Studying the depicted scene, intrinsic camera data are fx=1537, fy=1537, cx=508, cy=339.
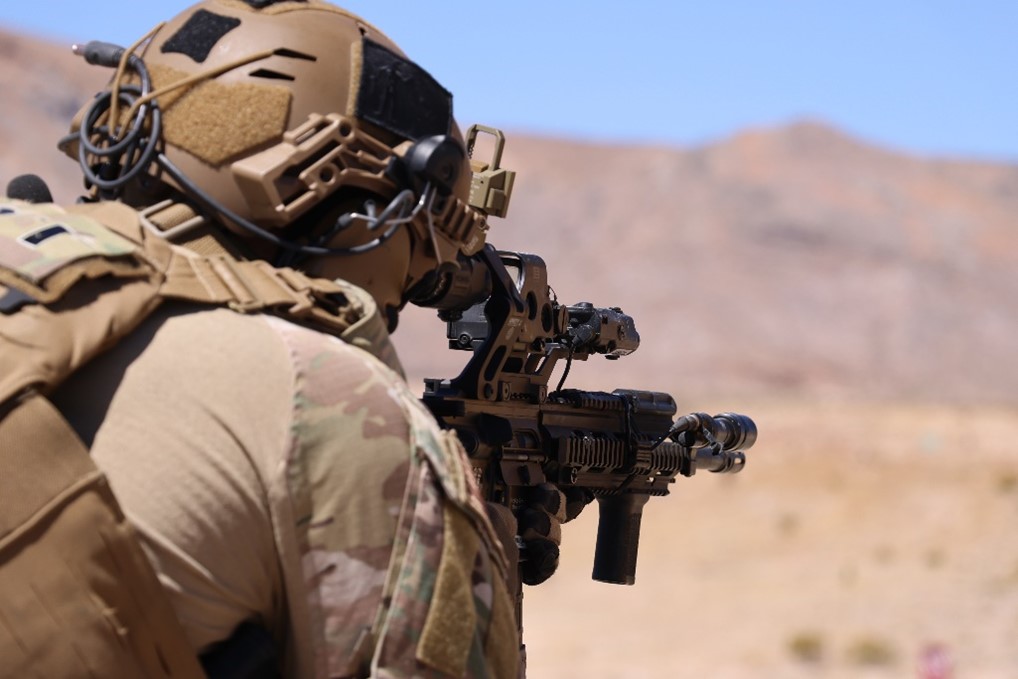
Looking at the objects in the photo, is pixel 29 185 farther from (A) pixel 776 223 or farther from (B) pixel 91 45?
(A) pixel 776 223

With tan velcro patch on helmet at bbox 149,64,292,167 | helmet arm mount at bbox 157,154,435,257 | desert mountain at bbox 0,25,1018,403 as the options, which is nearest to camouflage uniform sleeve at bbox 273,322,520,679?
helmet arm mount at bbox 157,154,435,257

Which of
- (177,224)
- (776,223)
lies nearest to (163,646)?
(177,224)

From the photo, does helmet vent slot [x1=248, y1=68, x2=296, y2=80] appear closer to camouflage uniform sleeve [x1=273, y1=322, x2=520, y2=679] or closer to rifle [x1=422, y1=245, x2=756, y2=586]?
→ camouflage uniform sleeve [x1=273, y1=322, x2=520, y2=679]

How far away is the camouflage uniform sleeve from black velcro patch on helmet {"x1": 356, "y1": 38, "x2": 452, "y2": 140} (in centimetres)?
59

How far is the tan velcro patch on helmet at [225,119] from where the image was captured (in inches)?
105

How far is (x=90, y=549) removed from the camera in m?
2.18

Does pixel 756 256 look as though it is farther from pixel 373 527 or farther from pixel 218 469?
pixel 218 469

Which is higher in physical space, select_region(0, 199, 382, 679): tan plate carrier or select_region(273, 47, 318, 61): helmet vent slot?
select_region(273, 47, 318, 61): helmet vent slot

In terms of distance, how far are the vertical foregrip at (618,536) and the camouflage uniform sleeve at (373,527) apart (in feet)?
11.7

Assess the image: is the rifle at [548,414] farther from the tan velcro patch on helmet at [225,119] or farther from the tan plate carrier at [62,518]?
the tan plate carrier at [62,518]

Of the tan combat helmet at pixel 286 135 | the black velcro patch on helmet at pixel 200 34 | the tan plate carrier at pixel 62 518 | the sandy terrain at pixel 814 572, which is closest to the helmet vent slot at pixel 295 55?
the tan combat helmet at pixel 286 135

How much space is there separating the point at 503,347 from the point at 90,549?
9.05 feet

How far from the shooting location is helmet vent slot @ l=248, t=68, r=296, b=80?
8.89 ft

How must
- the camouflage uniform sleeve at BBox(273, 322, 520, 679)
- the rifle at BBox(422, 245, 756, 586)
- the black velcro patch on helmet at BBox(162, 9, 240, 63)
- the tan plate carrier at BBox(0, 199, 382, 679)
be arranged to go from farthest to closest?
the rifle at BBox(422, 245, 756, 586) < the black velcro patch on helmet at BBox(162, 9, 240, 63) < the camouflage uniform sleeve at BBox(273, 322, 520, 679) < the tan plate carrier at BBox(0, 199, 382, 679)
